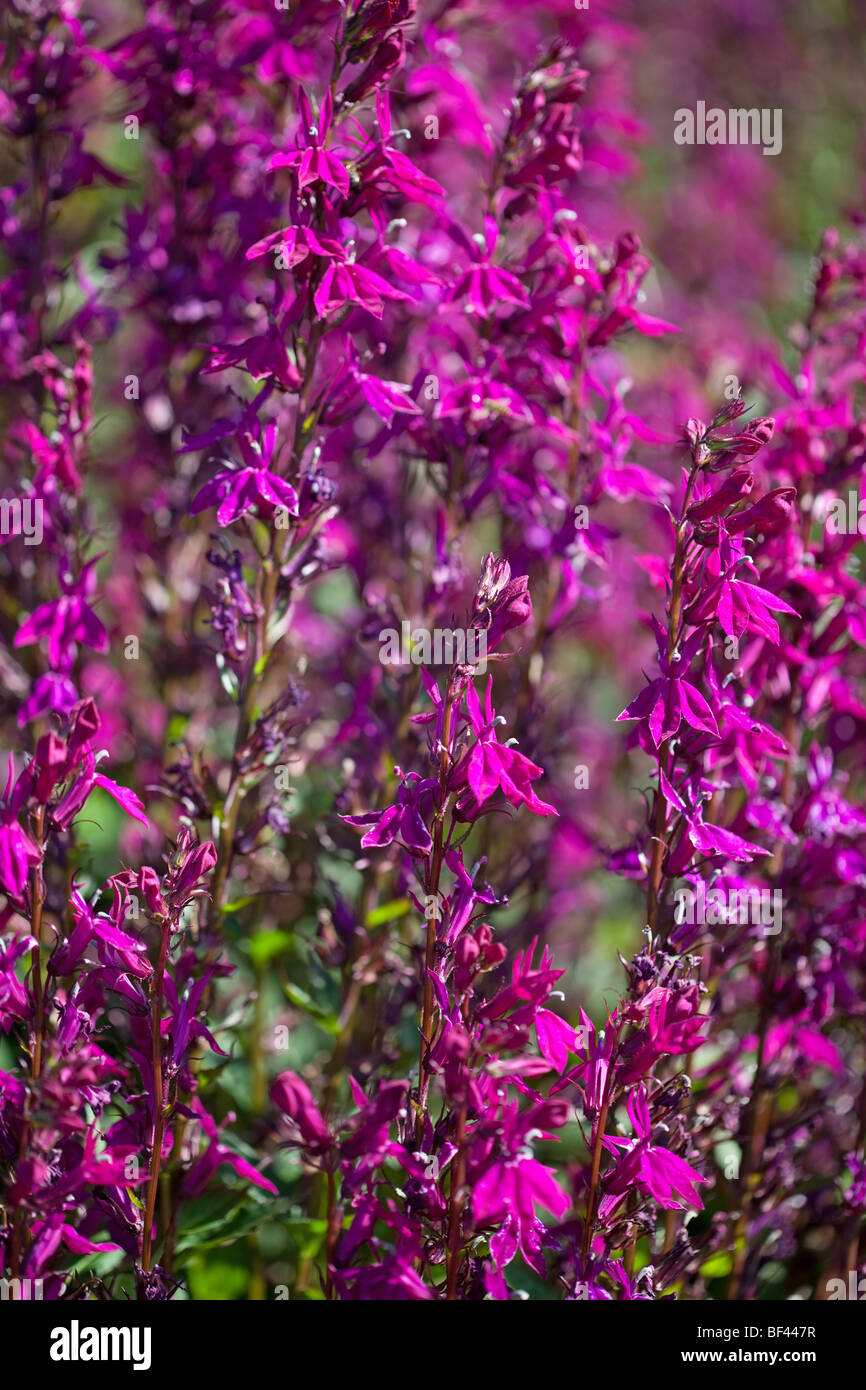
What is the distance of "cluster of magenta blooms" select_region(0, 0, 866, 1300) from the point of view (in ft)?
4.39

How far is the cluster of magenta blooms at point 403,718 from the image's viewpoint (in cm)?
134

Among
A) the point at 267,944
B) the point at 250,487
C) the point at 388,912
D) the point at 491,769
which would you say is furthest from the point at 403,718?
the point at 491,769

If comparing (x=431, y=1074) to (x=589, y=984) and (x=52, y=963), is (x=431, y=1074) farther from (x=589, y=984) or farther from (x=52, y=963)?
(x=589, y=984)

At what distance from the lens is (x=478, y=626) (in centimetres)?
137

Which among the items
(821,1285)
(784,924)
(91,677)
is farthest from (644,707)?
(91,677)
